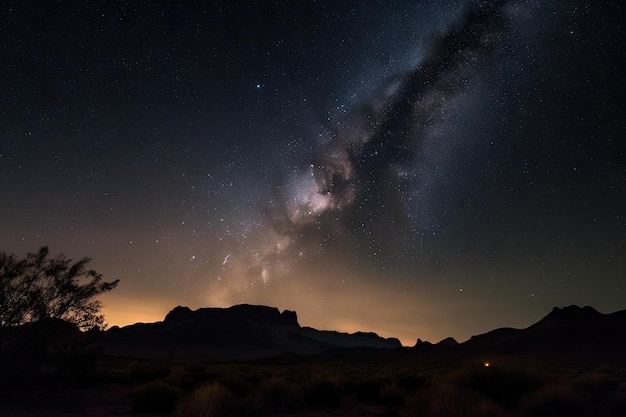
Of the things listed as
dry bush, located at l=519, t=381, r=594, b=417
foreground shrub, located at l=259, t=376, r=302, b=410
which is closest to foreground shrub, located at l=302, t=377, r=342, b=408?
foreground shrub, located at l=259, t=376, r=302, b=410

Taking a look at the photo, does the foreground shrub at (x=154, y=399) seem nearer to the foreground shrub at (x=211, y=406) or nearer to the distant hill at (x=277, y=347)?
the foreground shrub at (x=211, y=406)

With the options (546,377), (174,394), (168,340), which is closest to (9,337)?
(174,394)

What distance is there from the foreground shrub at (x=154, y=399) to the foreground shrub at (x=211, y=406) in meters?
3.59

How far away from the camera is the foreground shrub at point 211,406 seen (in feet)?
28.1

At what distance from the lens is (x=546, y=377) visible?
13.3m

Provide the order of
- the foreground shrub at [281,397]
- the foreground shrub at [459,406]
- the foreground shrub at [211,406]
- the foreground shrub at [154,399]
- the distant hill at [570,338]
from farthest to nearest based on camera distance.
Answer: the distant hill at [570,338] → the foreground shrub at [281,397] → the foreground shrub at [154,399] → the foreground shrub at [211,406] → the foreground shrub at [459,406]

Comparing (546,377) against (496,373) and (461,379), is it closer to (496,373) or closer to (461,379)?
(496,373)

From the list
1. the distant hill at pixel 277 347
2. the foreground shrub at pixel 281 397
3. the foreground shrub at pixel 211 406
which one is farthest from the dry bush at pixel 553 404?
the distant hill at pixel 277 347

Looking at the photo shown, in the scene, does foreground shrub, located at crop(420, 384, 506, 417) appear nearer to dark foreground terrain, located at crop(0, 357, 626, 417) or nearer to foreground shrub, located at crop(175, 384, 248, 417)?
dark foreground terrain, located at crop(0, 357, 626, 417)

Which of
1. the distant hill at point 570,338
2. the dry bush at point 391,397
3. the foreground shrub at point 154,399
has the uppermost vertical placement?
the distant hill at point 570,338

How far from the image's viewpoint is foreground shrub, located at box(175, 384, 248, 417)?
8.55 metres

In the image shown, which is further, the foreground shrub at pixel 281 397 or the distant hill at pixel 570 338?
the distant hill at pixel 570 338

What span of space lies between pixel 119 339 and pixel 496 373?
18365 cm

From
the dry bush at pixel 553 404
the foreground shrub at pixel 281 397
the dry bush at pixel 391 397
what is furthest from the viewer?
the dry bush at pixel 391 397
